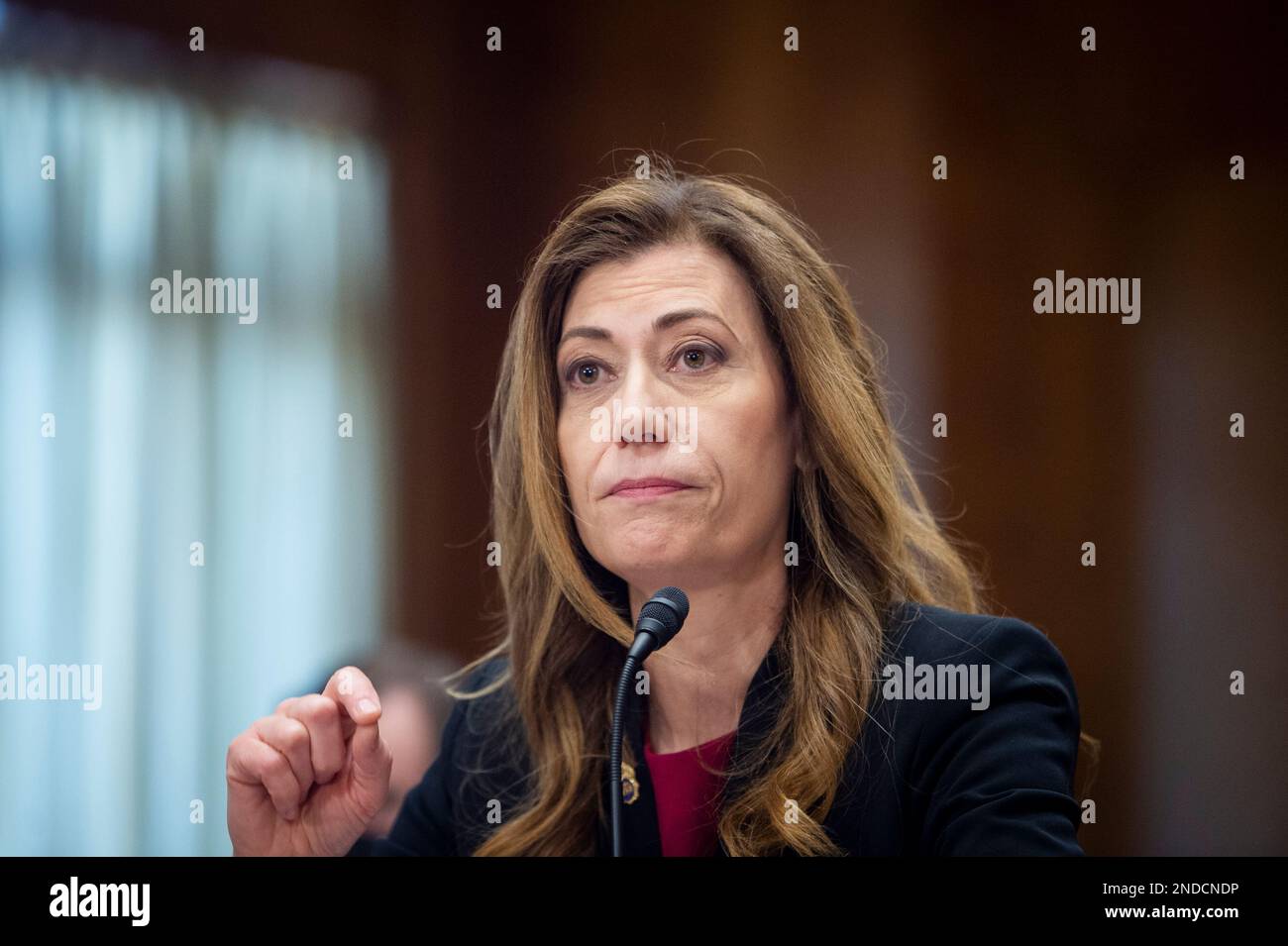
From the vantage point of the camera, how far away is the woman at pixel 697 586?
1786 mm

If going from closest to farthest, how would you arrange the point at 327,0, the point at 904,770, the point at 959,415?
the point at 904,770 < the point at 959,415 < the point at 327,0

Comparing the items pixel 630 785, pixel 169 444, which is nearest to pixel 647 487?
pixel 630 785

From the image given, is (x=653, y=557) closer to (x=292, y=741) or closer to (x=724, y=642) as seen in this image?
(x=724, y=642)

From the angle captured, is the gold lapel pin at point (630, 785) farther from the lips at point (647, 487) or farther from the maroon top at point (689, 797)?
the lips at point (647, 487)

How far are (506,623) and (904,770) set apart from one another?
2.24 ft

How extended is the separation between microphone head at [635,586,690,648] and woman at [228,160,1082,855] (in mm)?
228

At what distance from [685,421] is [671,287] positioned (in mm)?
212

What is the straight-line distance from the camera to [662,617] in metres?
1.58

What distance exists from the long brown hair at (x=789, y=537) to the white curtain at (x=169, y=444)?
0.85 feet

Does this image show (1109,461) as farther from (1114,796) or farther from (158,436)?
(158,436)

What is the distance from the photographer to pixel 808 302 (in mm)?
1863

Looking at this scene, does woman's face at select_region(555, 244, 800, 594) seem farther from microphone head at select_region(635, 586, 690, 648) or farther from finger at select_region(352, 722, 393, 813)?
finger at select_region(352, 722, 393, 813)

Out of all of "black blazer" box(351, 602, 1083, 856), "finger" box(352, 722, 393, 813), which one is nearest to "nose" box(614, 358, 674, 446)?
"black blazer" box(351, 602, 1083, 856)
